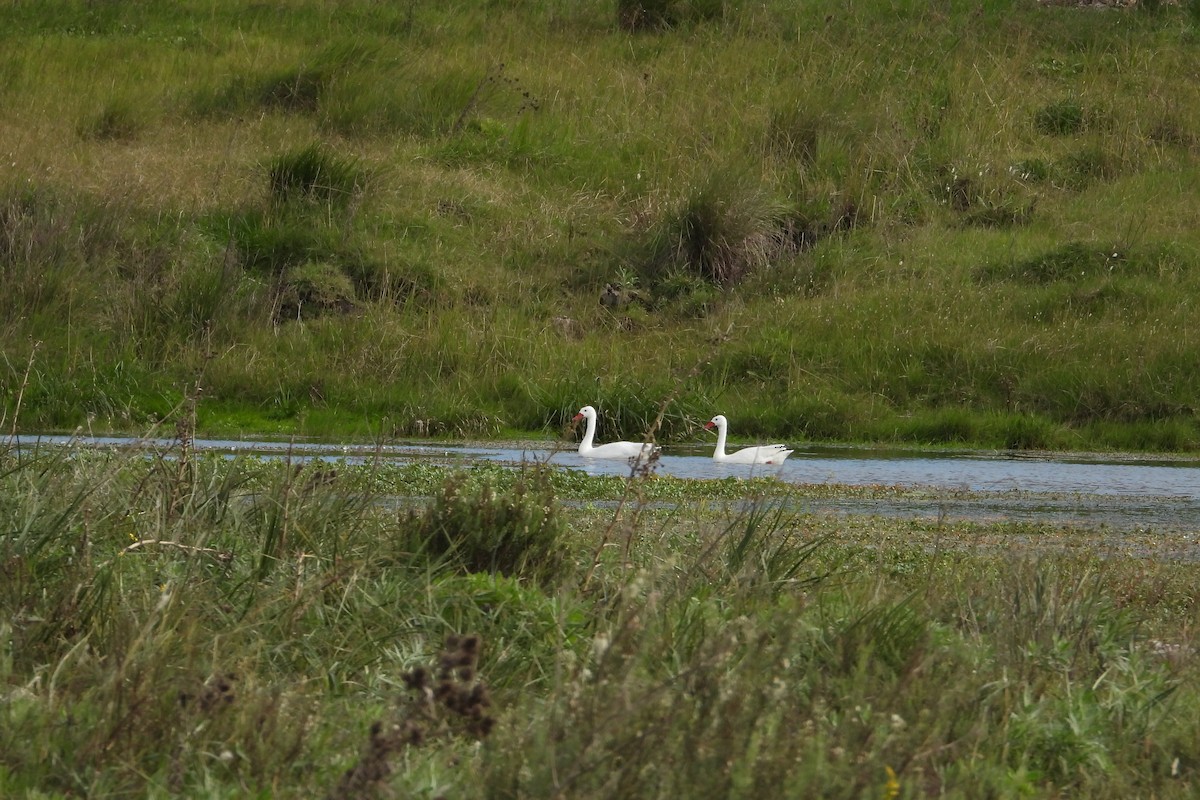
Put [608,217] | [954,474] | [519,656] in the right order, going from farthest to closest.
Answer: [608,217] < [954,474] < [519,656]

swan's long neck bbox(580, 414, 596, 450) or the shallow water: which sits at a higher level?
the shallow water

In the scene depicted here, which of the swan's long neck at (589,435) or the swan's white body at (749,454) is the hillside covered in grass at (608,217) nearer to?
the swan's long neck at (589,435)

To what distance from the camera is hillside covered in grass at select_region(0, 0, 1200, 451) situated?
1602 cm

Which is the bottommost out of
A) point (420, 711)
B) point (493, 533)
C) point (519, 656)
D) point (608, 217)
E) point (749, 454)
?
point (749, 454)

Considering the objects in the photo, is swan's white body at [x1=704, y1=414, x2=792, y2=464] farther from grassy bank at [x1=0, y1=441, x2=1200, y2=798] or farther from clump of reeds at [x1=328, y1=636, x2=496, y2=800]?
clump of reeds at [x1=328, y1=636, x2=496, y2=800]

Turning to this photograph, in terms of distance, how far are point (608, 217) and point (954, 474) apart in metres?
7.30

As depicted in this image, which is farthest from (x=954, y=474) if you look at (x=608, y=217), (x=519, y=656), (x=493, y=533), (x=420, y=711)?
(x=420, y=711)

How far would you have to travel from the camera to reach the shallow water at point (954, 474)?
35.7 ft

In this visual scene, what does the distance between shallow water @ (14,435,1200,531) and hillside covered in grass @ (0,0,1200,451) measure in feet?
3.36

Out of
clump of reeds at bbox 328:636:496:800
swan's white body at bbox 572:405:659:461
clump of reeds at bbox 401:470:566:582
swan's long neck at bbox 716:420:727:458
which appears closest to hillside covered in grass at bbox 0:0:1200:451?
swan's white body at bbox 572:405:659:461

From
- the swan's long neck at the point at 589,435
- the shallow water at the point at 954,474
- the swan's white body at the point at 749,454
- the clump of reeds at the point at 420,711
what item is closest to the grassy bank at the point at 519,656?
the clump of reeds at the point at 420,711

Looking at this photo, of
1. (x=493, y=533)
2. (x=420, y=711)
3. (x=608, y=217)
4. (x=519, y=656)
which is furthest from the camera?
(x=608, y=217)

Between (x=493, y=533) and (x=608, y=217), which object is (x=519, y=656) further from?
(x=608, y=217)

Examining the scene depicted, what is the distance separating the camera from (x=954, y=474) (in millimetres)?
13250
